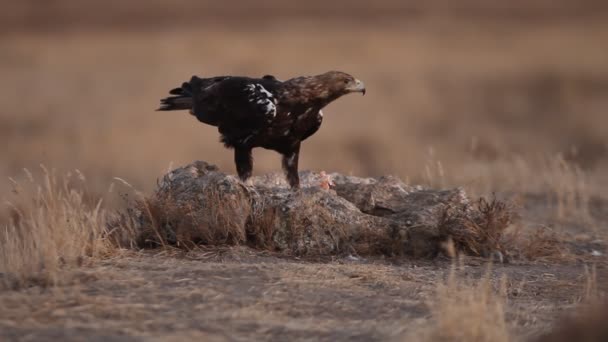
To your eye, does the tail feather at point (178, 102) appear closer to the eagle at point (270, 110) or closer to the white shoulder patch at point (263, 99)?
the eagle at point (270, 110)

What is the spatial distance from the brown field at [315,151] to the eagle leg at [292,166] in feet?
3.91

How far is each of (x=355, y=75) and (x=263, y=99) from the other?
14653 millimetres

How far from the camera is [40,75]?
23.2 metres

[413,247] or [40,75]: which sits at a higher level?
[40,75]

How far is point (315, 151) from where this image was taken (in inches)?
688

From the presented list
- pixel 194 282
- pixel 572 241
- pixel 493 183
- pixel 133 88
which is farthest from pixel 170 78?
pixel 194 282

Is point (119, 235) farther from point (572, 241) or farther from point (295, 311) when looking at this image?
point (572, 241)

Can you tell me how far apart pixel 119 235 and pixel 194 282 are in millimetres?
1645

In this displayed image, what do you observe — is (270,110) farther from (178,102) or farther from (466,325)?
(466,325)

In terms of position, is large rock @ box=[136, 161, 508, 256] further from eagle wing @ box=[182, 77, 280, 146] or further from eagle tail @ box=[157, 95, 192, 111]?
eagle tail @ box=[157, 95, 192, 111]

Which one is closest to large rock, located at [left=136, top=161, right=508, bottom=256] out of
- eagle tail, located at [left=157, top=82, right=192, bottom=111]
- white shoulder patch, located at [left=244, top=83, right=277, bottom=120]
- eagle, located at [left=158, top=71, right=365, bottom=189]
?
eagle, located at [left=158, top=71, right=365, bottom=189]

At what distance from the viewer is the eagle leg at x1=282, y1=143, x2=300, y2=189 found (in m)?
8.43

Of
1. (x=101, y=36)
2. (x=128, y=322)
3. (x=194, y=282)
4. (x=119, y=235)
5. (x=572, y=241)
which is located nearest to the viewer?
(x=128, y=322)

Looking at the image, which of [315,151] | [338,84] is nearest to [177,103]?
[338,84]
